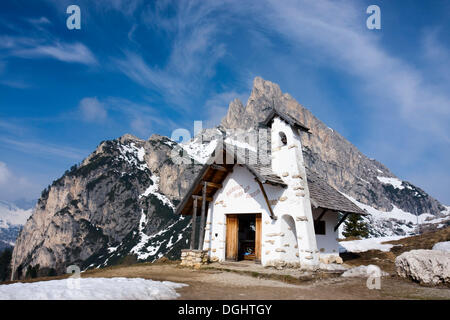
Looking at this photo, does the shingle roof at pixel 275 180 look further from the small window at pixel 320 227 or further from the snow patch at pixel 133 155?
the snow patch at pixel 133 155

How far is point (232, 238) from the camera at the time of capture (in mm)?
16109

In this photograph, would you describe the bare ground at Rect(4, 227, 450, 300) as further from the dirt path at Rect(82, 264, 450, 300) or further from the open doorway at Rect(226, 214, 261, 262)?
the open doorway at Rect(226, 214, 261, 262)

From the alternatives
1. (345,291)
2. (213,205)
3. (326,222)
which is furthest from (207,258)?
(345,291)

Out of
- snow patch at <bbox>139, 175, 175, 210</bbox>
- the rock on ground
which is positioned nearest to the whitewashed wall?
the rock on ground

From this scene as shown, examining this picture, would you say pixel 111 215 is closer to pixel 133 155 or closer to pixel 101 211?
pixel 101 211

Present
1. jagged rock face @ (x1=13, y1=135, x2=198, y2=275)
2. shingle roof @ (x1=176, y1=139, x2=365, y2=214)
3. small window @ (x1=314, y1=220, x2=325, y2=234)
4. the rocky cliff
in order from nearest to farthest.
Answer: shingle roof @ (x1=176, y1=139, x2=365, y2=214)
small window @ (x1=314, y1=220, x2=325, y2=234)
the rocky cliff
jagged rock face @ (x1=13, y1=135, x2=198, y2=275)

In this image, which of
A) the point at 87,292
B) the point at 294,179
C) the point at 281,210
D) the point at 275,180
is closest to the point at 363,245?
the point at 281,210

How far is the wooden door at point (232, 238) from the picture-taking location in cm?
1588

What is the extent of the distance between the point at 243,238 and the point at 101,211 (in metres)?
154

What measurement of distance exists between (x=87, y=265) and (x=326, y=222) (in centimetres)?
14319

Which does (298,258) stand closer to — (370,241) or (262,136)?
(262,136)

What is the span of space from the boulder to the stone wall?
8.62 m

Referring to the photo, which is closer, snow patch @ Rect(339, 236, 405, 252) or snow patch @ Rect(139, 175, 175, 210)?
snow patch @ Rect(339, 236, 405, 252)

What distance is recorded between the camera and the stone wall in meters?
14.6
